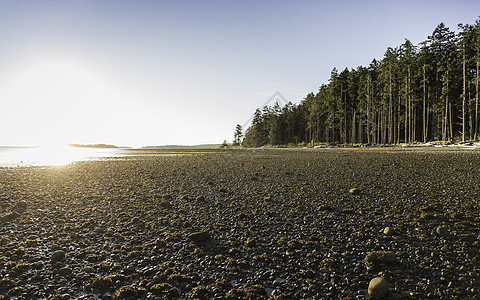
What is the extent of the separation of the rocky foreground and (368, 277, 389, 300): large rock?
0.06 ft

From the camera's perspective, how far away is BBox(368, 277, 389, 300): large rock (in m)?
3.74

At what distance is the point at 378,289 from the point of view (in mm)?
3783

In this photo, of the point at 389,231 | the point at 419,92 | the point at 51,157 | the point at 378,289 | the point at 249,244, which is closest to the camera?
the point at 378,289

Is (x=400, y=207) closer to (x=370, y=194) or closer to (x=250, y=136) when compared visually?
(x=370, y=194)

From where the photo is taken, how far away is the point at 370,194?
360 inches

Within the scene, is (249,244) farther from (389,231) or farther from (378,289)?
(389,231)

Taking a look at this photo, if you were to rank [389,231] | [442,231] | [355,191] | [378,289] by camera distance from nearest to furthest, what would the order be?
1. [378,289]
2. [442,231]
3. [389,231]
4. [355,191]

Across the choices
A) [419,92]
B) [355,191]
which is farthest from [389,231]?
[419,92]

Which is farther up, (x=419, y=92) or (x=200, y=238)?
(x=419, y=92)

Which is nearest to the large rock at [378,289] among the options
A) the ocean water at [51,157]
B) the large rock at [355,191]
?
the large rock at [355,191]

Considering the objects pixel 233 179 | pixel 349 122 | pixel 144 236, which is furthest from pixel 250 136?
pixel 144 236

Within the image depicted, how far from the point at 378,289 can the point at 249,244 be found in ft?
8.48

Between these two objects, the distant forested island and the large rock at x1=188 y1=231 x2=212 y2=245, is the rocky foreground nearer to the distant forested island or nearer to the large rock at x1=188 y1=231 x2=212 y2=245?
the large rock at x1=188 y1=231 x2=212 y2=245

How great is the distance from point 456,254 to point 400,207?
2.78 m
